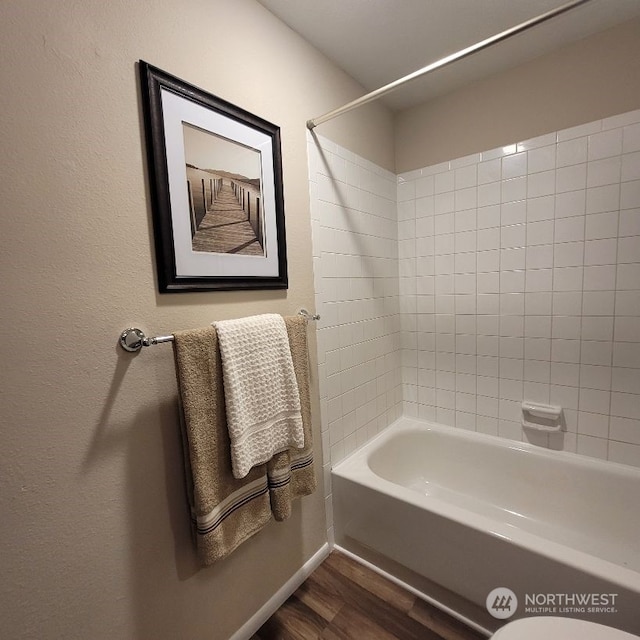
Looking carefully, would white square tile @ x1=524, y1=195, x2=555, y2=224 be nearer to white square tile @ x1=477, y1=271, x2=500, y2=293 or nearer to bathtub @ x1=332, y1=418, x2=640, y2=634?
white square tile @ x1=477, y1=271, x2=500, y2=293

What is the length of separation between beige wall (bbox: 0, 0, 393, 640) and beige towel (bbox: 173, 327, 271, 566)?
105mm

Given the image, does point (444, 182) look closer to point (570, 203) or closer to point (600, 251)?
point (570, 203)

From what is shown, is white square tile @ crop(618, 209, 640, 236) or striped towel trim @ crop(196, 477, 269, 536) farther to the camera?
white square tile @ crop(618, 209, 640, 236)

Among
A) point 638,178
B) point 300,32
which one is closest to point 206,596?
point 300,32

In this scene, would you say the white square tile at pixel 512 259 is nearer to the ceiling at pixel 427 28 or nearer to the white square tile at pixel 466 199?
the white square tile at pixel 466 199

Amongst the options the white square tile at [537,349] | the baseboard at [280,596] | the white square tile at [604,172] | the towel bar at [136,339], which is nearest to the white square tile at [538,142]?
the white square tile at [604,172]

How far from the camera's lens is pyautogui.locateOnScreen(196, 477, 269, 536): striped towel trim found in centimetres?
92

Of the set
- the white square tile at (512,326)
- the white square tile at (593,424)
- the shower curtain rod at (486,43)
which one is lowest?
the white square tile at (593,424)

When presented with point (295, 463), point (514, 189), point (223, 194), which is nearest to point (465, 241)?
point (514, 189)

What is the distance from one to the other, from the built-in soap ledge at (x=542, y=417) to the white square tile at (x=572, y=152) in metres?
1.22

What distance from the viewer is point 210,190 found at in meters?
1.02

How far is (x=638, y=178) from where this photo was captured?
1.38 m

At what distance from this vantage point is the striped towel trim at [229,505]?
3.03ft

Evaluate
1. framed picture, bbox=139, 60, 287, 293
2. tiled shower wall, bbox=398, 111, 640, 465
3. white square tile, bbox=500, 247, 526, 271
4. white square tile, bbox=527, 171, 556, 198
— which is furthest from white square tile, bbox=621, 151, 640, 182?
framed picture, bbox=139, 60, 287, 293
